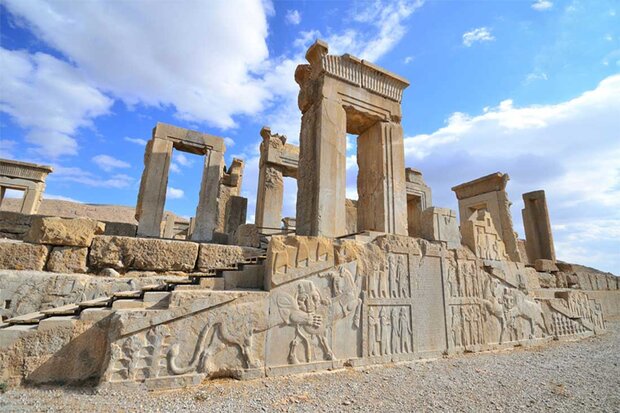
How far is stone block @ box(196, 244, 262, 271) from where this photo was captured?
4887 mm

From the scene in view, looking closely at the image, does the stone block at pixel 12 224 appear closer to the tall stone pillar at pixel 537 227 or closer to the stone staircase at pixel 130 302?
the stone staircase at pixel 130 302

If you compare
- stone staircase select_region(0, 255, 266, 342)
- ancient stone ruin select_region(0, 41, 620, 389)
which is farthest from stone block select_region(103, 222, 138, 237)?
stone staircase select_region(0, 255, 266, 342)

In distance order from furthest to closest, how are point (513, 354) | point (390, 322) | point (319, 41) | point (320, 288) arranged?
point (319, 41) < point (513, 354) < point (390, 322) < point (320, 288)

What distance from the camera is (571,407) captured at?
3004mm

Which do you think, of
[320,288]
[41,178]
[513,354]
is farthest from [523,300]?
[41,178]

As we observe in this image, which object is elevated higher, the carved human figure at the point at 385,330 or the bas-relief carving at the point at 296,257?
the bas-relief carving at the point at 296,257

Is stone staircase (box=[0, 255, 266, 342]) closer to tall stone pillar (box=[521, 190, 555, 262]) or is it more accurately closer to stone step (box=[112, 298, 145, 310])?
stone step (box=[112, 298, 145, 310])

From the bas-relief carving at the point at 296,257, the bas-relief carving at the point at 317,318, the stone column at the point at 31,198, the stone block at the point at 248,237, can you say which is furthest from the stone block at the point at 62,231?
the stone column at the point at 31,198

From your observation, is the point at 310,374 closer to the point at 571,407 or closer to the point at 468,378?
the point at 468,378

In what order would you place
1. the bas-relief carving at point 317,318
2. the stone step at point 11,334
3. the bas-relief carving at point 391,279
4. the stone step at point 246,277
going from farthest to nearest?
the bas-relief carving at point 391,279 → the stone step at point 246,277 → the bas-relief carving at point 317,318 → the stone step at point 11,334

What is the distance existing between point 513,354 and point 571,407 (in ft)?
7.59

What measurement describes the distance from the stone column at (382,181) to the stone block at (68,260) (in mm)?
4632

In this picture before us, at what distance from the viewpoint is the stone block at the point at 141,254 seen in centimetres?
444

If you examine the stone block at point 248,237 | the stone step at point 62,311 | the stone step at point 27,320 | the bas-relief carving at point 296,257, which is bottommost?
the stone step at point 27,320
